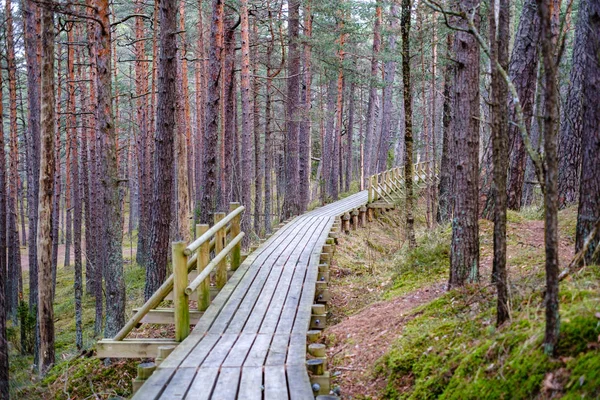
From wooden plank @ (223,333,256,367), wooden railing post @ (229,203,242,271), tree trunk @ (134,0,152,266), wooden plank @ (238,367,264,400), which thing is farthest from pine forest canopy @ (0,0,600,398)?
wooden plank @ (223,333,256,367)

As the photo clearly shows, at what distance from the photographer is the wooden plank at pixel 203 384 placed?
4320mm

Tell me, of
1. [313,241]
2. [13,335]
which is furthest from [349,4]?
[13,335]

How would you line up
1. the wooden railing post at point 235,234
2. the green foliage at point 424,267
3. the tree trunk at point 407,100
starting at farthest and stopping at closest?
1. the tree trunk at point 407,100
2. the wooden railing post at point 235,234
3. the green foliage at point 424,267

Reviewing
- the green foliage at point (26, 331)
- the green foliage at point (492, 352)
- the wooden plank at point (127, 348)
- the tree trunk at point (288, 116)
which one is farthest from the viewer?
the tree trunk at point (288, 116)

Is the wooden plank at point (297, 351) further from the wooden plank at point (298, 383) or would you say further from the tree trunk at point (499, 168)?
the tree trunk at point (499, 168)

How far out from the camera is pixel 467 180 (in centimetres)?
605

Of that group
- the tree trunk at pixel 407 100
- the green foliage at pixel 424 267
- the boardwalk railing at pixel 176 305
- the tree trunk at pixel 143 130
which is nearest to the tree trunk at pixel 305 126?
the tree trunk at pixel 143 130

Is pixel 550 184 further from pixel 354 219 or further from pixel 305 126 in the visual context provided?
pixel 305 126

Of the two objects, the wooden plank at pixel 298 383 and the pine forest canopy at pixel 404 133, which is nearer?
the pine forest canopy at pixel 404 133

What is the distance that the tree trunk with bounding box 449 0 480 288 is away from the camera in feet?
19.6

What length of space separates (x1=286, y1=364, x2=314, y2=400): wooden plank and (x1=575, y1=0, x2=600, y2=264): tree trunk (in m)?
2.63

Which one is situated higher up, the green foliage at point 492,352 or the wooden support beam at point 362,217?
the green foliage at point 492,352

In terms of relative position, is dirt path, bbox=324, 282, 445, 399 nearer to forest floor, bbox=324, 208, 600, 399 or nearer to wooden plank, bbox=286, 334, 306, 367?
forest floor, bbox=324, 208, 600, 399

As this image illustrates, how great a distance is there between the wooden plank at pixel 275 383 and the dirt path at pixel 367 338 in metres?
0.78
